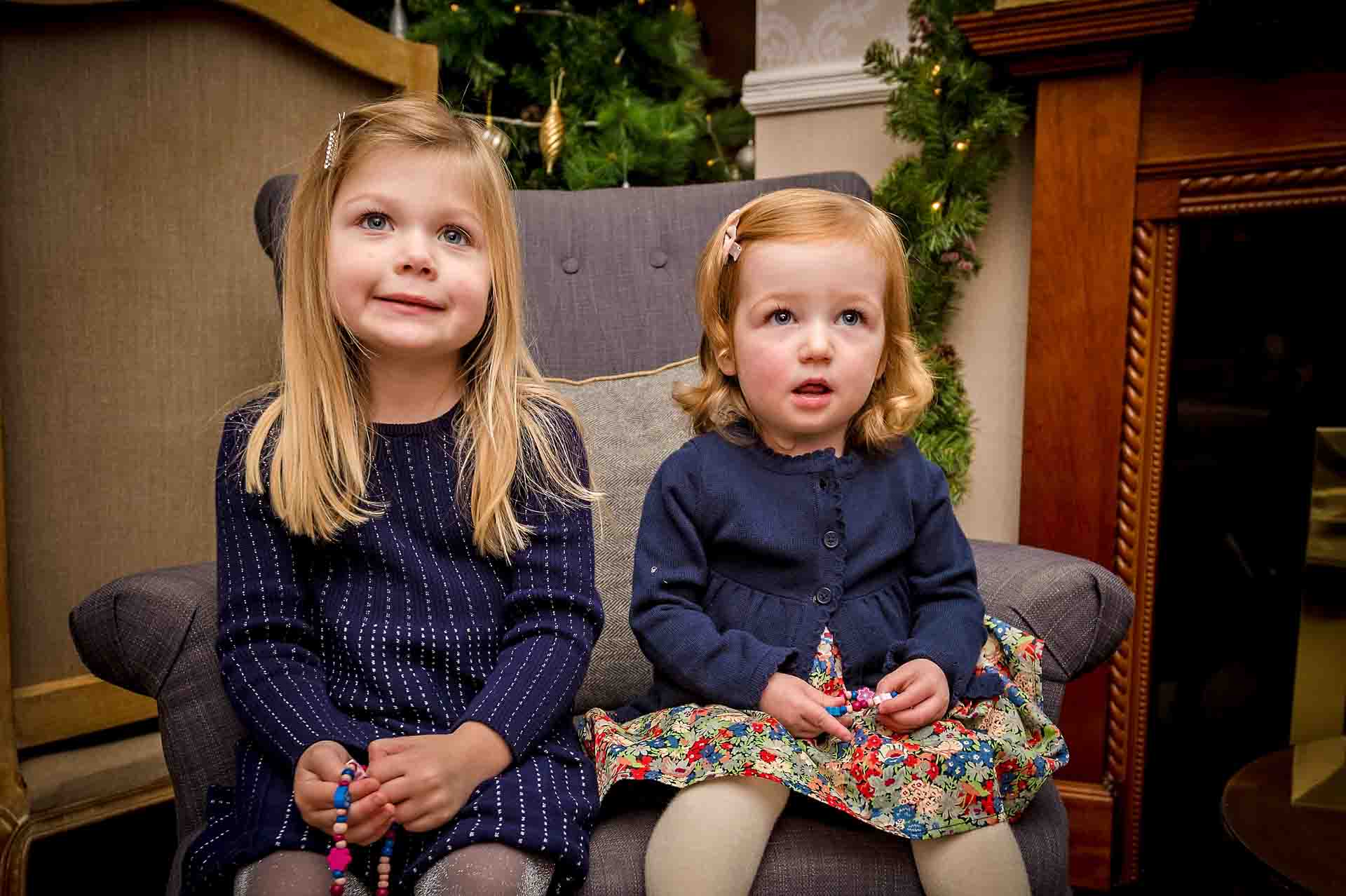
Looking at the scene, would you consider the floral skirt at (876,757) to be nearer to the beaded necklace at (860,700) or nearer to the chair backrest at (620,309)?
the beaded necklace at (860,700)

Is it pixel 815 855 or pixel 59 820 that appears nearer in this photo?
pixel 815 855

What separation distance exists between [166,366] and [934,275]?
136 centimetres

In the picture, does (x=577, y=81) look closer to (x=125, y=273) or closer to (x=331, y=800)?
(x=125, y=273)

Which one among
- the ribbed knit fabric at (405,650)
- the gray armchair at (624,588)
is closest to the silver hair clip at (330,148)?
the ribbed knit fabric at (405,650)

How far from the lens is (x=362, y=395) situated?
1065 millimetres

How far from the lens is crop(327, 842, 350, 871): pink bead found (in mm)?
806

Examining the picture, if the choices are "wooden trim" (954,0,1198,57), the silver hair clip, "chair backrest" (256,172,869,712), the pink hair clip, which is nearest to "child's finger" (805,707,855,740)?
"chair backrest" (256,172,869,712)

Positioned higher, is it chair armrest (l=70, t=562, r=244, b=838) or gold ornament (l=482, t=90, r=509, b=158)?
gold ornament (l=482, t=90, r=509, b=158)

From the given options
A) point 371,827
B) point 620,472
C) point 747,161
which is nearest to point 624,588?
point 620,472

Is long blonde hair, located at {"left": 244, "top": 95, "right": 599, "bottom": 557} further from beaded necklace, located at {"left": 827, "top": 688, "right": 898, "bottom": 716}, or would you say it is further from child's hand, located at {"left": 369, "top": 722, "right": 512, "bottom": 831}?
beaded necklace, located at {"left": 827, "top": 688, "right": 898, "bottom": 716}

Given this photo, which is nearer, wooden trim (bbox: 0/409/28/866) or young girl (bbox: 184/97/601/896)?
A: young girl (bbox: 184/97/601/896)

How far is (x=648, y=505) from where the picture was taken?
1074mm

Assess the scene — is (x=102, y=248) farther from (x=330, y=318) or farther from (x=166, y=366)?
(x=330, y=318)

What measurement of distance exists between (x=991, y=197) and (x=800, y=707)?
1.26m
